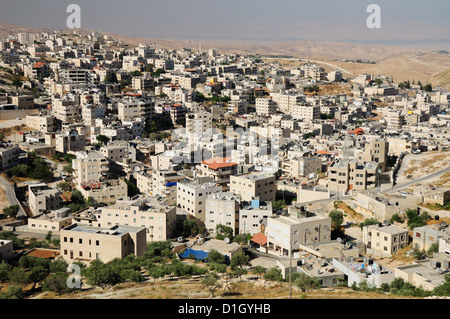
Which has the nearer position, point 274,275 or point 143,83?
point 274,275

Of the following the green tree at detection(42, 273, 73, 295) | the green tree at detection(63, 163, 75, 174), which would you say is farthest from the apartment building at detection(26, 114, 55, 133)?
the green tree at detection(42, 273, 73, 295)

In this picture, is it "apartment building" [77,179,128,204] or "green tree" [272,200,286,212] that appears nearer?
"green tree" [272,200,286,212]

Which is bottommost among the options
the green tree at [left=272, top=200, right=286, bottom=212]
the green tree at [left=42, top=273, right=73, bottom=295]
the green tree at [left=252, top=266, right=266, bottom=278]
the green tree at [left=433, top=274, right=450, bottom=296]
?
the green tree at [left=252, top=266, right=266, bottom=278]

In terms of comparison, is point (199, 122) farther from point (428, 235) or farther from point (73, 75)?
point (428, 235)

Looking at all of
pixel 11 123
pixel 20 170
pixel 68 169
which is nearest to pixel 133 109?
pixel 11 123

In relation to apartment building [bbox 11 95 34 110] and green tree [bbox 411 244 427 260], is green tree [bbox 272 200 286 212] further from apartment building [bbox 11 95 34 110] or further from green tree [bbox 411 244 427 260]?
apartment building [bbox 11 95 34 110]

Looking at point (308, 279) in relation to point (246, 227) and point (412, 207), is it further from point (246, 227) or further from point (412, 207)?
point (412, 207)

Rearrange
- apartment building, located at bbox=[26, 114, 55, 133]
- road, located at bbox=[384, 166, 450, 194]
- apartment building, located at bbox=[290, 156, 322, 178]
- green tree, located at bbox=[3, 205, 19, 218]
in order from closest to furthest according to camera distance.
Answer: green tree, located at bbox=[3, 205, 19, 218] → road, located at bbox=[384, 166, 450, 194] → apartment building, located at bbox=[290, 156, 322, 178] → apartment building, located at bbox=[26, 114, 55, 133]

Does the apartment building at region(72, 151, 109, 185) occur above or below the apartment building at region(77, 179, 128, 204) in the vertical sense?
above
